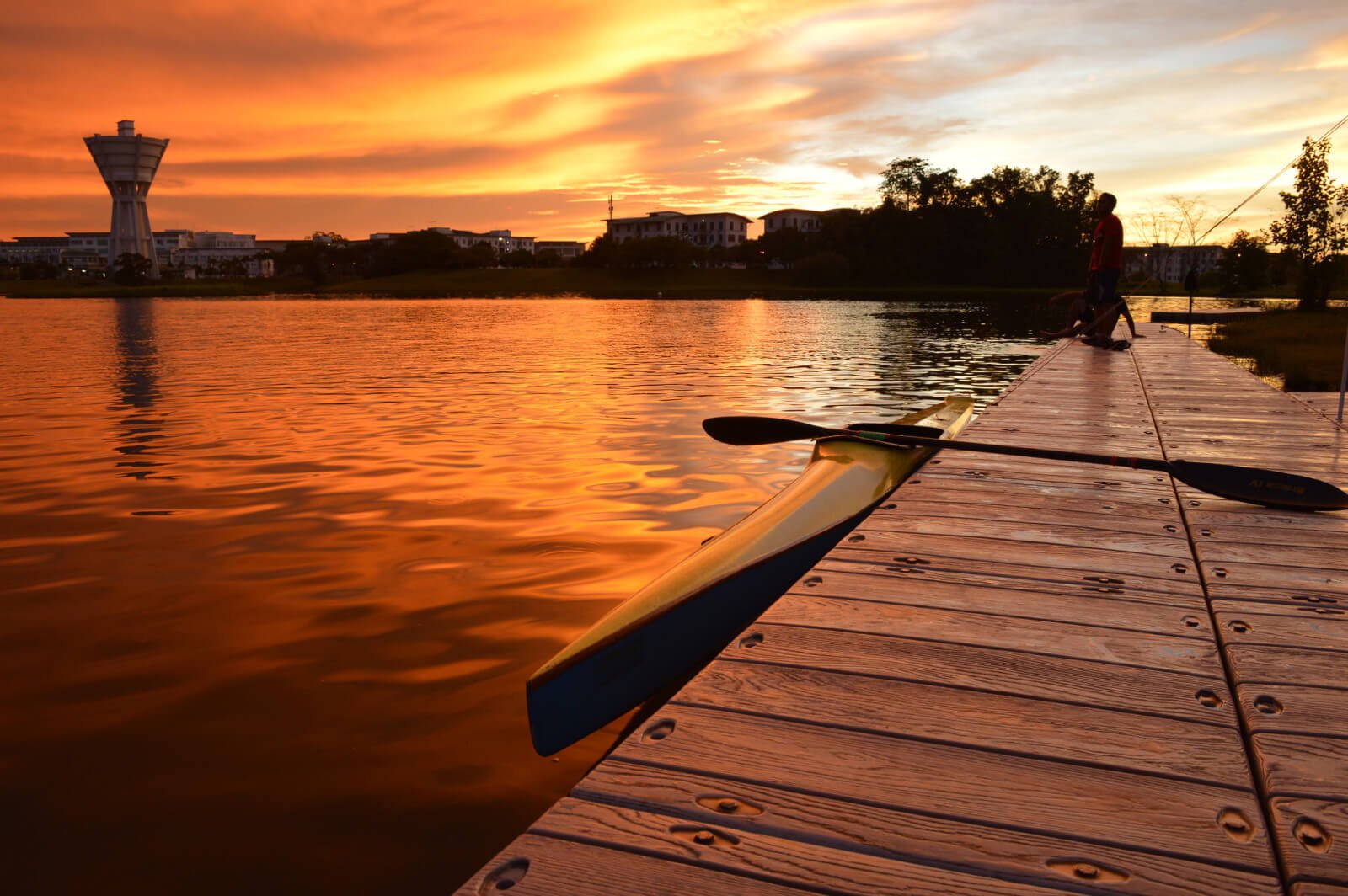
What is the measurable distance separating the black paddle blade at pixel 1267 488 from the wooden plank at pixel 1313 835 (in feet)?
10.1

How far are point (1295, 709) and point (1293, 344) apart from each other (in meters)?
21.9

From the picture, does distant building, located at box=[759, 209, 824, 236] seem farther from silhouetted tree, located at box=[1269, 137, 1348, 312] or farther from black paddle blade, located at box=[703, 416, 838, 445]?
black paddle blade, located at box=[703, 416, 838, 445]

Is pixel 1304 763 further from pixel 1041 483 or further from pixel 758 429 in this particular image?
pixel 758 429

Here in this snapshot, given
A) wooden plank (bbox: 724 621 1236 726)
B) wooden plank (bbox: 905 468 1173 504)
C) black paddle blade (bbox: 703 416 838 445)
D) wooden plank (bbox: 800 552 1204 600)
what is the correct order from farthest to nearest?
black paddle blade (bbox: 703 416 838 445)
wooden plank (bbox: 905 468 1173 504)
wooden plank (bbox: 800 552 1204 600)
wooden plank (bbox: 724 621 1236 726)

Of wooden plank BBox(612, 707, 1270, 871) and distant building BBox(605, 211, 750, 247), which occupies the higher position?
distant building BBox(605, 211, 750, 247)

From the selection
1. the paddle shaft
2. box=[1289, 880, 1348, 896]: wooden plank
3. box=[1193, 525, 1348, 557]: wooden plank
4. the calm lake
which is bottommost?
the calm lake

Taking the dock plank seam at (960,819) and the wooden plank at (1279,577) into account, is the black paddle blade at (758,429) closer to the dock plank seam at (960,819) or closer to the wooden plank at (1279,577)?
the wooden plank at (1279,577)

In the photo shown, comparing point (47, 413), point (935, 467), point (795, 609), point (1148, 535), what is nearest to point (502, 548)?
point (935, 467)

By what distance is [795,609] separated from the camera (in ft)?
10.0

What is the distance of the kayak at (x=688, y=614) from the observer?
3.11m

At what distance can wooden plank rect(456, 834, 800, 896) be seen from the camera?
1583 mm

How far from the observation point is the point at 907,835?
175 cm

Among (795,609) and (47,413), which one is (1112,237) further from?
(47,413)

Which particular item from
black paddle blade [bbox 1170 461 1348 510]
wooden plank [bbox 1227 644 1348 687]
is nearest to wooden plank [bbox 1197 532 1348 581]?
black paddle blade [bbox 1170 461 1348 510]
